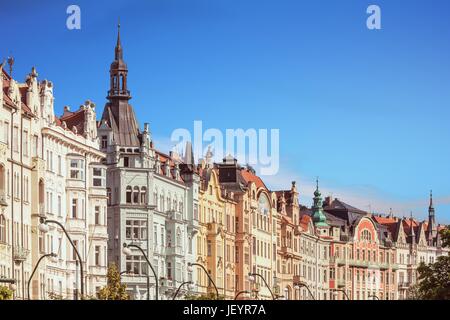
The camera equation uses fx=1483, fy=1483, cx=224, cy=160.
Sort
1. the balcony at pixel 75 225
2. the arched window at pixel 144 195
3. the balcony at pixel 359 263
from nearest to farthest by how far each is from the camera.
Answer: the balcony at pixel 75 225 < the arched window at pixel 144 195 < the balcony at pixel 359 263

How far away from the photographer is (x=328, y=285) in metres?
182

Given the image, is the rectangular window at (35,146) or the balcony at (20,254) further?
the rectangular window at (35,146)

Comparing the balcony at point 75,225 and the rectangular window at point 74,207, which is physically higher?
the rectangular window at point 74,207

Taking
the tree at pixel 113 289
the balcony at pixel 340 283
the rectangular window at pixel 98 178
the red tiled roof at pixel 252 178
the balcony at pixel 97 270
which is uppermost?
the red tiled roof at pixel 252 178

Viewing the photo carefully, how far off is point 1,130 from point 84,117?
1949cm

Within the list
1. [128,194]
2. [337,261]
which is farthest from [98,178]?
[337,261]

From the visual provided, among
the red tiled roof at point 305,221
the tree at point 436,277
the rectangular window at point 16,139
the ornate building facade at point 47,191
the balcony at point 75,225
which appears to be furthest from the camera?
the red tiled roof at point 305,221

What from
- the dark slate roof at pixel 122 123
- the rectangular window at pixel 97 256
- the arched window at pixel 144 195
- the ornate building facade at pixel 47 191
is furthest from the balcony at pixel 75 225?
the dark slate roof at pixel 122 123

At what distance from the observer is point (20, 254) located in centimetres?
8400

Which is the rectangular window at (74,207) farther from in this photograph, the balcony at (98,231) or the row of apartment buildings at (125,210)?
the balcony at (98,231)

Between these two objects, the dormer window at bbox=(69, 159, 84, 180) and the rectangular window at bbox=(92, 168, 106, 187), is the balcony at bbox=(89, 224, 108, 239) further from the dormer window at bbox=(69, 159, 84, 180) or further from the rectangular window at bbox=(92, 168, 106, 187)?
the dormer window at bbox=(69, 159, 84, 180)

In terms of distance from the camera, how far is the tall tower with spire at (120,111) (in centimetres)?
11456

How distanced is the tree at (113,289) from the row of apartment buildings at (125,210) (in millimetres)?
2222
